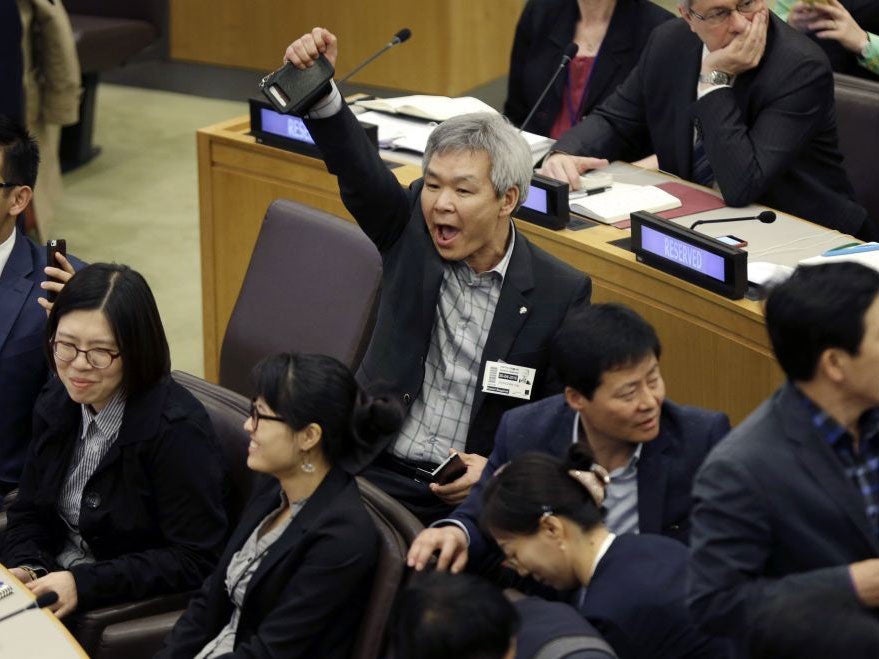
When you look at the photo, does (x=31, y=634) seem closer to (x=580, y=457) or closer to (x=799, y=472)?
(x=580, y=457)

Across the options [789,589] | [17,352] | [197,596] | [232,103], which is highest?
[789,589]

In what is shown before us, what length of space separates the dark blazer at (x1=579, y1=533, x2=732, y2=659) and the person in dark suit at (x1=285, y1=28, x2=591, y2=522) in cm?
67

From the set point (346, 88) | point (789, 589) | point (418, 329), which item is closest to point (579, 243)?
point (418, 329)

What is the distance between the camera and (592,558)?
1835mm

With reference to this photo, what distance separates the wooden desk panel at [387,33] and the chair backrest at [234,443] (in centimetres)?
335

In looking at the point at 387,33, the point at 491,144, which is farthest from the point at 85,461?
the point at 387,33

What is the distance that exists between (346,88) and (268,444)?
4001 mm

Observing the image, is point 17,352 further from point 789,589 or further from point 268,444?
point 789,589

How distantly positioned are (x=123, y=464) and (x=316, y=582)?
50cm

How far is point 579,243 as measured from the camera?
9.78 ft

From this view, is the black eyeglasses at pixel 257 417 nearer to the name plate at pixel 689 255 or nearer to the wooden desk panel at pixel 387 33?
the name plate at pixel 689 255

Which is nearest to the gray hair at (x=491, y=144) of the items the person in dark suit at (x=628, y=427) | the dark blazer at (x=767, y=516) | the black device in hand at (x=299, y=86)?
the black device in hand at (x=299, y=86)

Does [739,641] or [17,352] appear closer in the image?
[739,641]

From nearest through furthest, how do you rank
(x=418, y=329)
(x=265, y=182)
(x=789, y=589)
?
(x=789, y=589) < (x=418, y=329) < (x=265, y=182)
